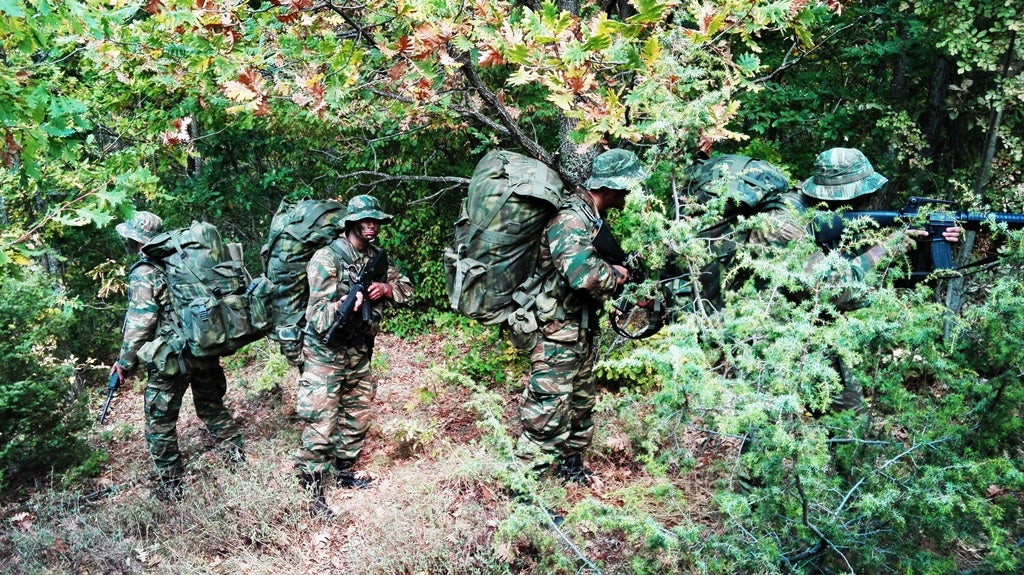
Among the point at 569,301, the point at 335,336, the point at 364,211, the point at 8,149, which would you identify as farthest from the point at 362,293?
the point at 8,149

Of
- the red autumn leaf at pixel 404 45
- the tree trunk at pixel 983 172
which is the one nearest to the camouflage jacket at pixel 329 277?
the red autumn leaf at pixel 404 45

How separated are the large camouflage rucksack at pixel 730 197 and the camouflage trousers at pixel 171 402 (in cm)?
432

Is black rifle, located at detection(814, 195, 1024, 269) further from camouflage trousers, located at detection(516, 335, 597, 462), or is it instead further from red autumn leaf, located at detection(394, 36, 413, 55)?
red autumn leaf, located at detection(394, 36, 413, 55)

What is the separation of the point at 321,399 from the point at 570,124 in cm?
326

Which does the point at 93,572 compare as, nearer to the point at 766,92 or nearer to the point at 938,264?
the point at 938,264

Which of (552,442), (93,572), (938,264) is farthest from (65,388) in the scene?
(938,264)

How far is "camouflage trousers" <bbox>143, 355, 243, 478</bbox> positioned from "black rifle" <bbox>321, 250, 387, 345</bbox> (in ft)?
5.04

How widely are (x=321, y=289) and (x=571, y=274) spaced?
6.72ft

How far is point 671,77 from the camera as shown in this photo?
3.77m

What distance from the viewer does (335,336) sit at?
5219 mm

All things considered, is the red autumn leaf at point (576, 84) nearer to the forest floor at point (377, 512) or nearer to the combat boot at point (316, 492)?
the forest floor at point (377, 512)

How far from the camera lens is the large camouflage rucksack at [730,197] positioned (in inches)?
157

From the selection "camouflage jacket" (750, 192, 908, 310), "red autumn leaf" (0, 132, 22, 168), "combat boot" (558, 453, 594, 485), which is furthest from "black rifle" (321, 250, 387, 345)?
"camouflage jacket" (750, 192, 908, 310)

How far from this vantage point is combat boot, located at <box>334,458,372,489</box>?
17.7ft
